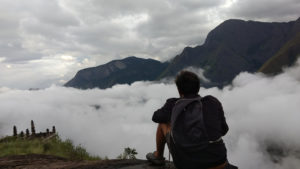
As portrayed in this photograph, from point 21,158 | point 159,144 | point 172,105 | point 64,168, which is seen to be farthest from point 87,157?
→ point 172,105

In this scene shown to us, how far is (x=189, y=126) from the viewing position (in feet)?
14.1

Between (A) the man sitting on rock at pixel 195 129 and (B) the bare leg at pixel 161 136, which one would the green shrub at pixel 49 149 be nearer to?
(B) the bare leg at pixel 161 136

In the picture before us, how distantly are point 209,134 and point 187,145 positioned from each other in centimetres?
41

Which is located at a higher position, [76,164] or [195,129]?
[195,129]

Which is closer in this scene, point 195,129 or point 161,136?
point 195,129

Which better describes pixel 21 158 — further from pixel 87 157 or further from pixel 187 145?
pixel 187 145

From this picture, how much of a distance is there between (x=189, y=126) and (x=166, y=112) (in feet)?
2.26

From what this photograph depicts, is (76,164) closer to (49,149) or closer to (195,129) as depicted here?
(195,129)

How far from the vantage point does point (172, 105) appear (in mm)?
4809

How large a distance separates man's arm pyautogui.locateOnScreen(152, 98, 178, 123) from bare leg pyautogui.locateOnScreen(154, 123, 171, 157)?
185 millimetres

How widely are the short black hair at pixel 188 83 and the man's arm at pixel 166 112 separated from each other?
0.29 meters

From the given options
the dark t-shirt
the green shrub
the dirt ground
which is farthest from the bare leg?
the green shrub

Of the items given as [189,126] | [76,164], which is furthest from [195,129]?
[76,164]

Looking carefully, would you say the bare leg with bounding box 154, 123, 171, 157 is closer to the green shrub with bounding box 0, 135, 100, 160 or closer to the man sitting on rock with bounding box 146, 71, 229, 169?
the man sitting on rock with bounding box 146, 71, 229, 169
